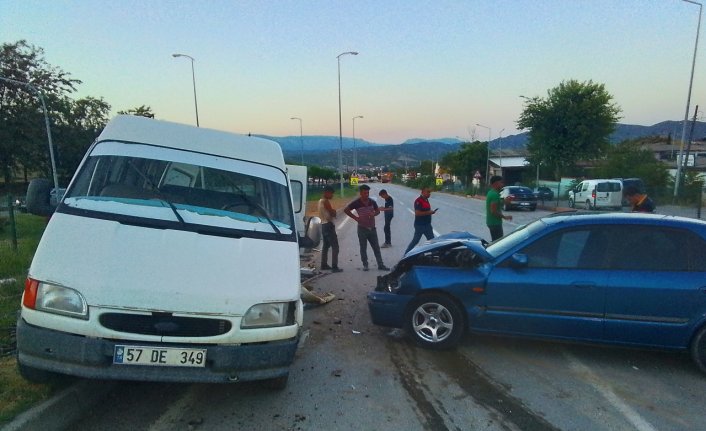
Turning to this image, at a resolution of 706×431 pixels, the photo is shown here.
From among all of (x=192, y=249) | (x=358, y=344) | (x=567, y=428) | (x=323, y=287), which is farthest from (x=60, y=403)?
(x=323, y=287)

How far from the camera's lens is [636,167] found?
3538 centimetres

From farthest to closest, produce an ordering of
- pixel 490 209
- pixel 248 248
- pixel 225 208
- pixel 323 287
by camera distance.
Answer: pixel 490 209
pixel 323 287
pixel 225 208
pixel 248 248

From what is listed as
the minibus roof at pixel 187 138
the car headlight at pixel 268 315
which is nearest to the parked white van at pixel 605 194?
the minibus roof at pixel 187 138

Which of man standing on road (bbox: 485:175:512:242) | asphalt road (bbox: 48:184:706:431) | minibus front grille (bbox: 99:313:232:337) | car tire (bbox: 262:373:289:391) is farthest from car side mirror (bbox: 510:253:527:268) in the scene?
man standing on road (bbox: 485:175:512:242)

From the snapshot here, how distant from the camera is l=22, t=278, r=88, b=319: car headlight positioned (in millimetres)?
3289

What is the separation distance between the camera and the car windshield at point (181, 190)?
408 centimetres

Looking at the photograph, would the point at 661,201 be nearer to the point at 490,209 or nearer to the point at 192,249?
the point at 490,209

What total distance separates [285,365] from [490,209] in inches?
245

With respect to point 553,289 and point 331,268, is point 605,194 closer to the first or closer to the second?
point 331,268

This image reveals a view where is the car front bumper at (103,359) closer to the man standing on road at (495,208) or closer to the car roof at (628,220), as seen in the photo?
the car roof at (628,220)

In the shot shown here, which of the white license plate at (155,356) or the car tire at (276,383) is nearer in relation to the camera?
the white license plate at (155,356)

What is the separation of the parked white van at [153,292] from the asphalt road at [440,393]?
1.25ft

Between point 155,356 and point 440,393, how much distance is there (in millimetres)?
2281

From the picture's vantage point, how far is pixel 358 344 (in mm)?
5352
